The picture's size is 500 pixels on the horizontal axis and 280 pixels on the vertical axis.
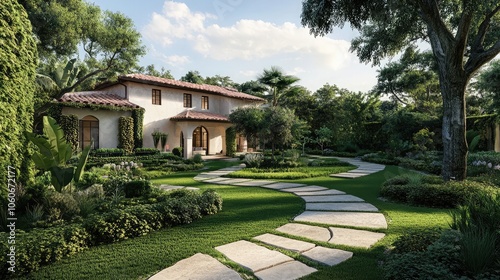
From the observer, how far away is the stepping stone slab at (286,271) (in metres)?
3.03

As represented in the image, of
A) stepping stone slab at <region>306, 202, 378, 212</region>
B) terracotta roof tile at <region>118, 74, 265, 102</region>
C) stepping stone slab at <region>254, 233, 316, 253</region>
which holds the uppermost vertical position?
terracotta roof tile at <region>118, 74, 265, 102</region>

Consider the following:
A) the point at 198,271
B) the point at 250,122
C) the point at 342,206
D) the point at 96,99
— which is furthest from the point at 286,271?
the point at 96,99

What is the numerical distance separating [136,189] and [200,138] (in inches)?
650

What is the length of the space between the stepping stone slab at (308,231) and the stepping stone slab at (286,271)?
101cm

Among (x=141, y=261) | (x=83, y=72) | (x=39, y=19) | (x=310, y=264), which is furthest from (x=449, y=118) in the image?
(x=83, y=72)

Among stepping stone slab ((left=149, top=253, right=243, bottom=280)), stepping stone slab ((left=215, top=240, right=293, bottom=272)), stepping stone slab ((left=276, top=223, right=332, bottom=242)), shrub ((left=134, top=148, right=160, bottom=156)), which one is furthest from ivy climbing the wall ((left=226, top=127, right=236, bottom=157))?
stepping stone slab ((left=149, top=253, right=243, bottom=280))

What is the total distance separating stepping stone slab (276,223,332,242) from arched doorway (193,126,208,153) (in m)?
18.6

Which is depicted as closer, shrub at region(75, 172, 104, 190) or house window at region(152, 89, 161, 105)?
shrub at region(75, 172, 104, 190)

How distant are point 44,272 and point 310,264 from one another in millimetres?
3227

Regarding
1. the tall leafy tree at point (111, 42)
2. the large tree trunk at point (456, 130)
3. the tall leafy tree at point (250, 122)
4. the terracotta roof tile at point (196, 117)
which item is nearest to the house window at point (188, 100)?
the terracotta roof tile at point (196, 117)

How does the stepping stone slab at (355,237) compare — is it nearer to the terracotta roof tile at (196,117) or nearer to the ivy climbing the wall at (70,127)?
the ivy climbing the wall at (70,127)

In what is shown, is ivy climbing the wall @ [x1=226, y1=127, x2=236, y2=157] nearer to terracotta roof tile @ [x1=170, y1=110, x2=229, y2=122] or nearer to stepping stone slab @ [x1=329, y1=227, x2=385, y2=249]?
terracotta roof tile @ [x1=170, y1=110, x2=229, y2=122]

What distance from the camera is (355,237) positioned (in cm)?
429

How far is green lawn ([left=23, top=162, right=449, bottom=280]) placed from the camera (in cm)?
321
